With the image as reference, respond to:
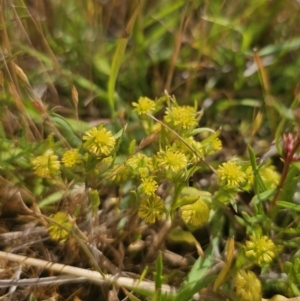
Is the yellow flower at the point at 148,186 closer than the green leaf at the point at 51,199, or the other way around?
the yellow flower at the point at 148,186

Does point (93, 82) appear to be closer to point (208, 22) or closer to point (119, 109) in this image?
point (119, 109)

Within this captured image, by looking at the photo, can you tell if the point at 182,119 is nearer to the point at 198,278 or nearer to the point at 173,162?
the point at 173,162

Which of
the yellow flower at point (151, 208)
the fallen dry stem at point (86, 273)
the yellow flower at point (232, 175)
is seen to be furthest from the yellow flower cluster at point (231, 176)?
the fallen dry stem at point (86, 273)

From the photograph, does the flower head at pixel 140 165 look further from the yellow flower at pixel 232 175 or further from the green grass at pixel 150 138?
the yellow flower at pixel 232 175

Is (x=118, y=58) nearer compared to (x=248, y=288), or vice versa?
(x=248, y=288)

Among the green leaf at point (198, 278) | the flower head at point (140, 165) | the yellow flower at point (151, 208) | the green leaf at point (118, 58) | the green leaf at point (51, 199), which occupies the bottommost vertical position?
the green leaf at point (198, 278)

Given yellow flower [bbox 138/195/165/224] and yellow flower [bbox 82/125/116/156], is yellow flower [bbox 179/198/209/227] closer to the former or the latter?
yellow flower [bbox 138/195/165/224]

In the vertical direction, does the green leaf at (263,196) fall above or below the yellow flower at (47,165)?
below

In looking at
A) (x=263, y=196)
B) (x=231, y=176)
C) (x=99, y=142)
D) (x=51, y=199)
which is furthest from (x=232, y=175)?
(x=51, y=199)
